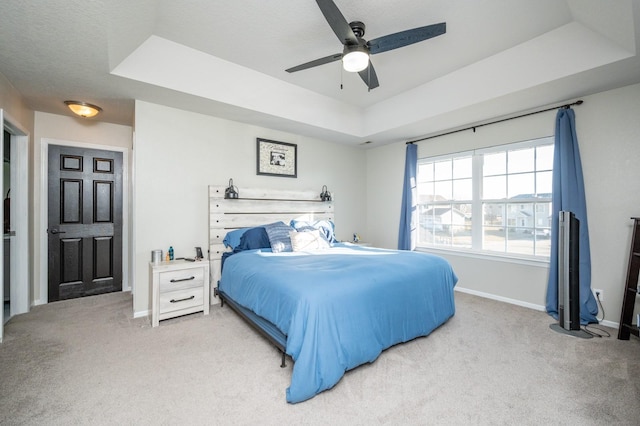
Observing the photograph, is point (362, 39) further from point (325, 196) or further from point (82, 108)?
point (82, 108)

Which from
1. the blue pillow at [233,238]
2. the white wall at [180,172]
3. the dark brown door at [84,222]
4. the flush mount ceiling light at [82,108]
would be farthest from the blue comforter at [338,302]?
the flush mount ceiling light at [82,108]

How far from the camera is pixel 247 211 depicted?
12.6ft

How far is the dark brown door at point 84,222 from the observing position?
3.63 m

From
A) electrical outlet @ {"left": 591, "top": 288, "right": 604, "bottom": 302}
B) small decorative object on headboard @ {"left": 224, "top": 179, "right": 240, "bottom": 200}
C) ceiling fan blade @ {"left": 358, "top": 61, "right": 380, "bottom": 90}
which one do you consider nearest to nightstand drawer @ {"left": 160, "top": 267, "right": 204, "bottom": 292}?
small decorative object on headboard @ {"left": 224, "top": 179, "right": 240, "bottom": 200}

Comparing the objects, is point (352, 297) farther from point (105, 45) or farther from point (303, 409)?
point (105, 45)

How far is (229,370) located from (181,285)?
1.30 meters

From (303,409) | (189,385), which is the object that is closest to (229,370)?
(189,385)

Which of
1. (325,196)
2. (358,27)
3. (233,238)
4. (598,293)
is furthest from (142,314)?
(598,293)

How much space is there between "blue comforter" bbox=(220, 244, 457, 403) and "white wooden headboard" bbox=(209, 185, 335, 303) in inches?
28.7

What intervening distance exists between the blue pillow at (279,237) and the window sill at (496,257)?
238 cm

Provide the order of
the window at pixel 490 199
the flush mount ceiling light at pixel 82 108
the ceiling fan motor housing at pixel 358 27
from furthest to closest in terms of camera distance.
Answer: the window at pixel 490 199
the flush mount ceiling light at pixel 82 108
the ceiling fan motor housing at pixel 358 27

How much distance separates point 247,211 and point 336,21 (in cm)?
259

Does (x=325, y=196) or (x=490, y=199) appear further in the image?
(x=325, y=196)

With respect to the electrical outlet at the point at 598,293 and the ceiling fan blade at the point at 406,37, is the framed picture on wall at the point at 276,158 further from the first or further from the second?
the electrical outlet at the point at 598,293
